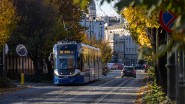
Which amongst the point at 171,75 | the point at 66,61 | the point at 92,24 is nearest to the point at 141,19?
the point at 171,75

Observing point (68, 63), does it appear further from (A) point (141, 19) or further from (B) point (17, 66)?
(A) point (141, 19)

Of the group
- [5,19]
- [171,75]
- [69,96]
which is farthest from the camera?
[5,19]

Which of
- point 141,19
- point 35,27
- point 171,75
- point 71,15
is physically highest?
point 71,15

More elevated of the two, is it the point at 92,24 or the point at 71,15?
the point at 92,24

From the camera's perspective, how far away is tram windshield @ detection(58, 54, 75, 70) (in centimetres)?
4066

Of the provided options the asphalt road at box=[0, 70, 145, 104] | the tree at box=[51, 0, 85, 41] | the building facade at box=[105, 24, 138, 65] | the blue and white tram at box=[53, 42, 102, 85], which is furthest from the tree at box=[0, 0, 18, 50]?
the building facade at box=[105, 24, 138, 65]

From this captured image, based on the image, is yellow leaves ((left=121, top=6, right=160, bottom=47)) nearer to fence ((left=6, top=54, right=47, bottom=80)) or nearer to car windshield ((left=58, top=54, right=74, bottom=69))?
car windshield ((left=58, top=54, right=74, bottom=69))

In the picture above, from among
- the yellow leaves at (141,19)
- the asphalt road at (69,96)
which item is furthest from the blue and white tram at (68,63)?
the yellow leaves at (141,19)

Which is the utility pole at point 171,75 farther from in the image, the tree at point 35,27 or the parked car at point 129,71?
the parked car at point 129,71

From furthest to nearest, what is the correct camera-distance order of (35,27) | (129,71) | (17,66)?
(129,71), (17,66), (35,27)

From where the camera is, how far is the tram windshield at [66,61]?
40.7 m

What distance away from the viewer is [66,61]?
40750 mm

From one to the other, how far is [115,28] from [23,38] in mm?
104799

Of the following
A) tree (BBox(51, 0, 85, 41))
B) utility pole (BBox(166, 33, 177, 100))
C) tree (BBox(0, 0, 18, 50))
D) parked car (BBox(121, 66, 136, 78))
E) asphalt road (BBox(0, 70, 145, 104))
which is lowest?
asphalt road (BBox(0, 70, 145, 104))
